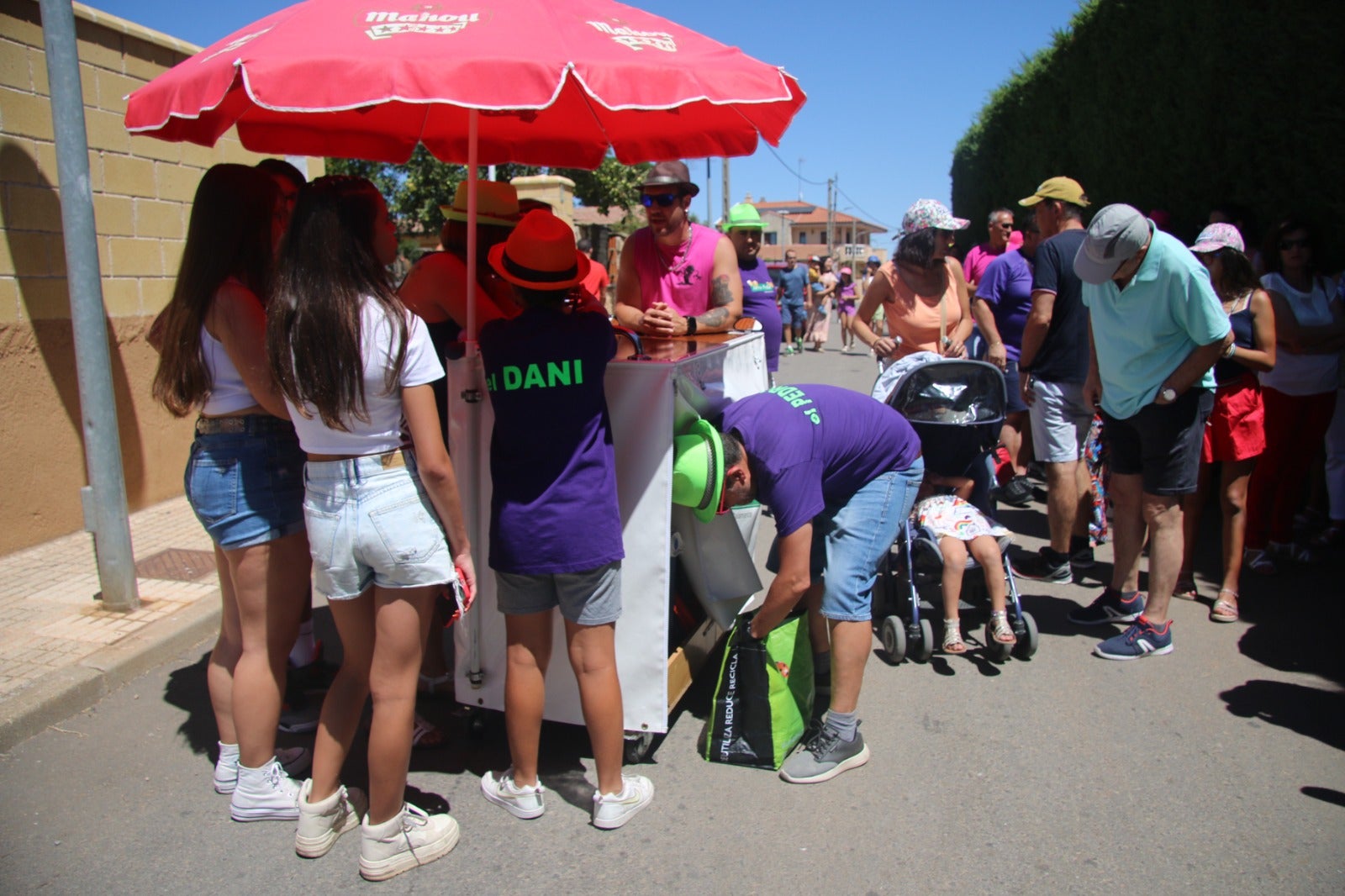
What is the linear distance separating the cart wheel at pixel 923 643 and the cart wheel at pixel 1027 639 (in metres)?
0.40

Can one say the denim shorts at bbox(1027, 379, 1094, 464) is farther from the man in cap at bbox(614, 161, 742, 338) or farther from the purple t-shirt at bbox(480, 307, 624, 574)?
the purple t-shirt at bbox(480, 307, 624, 574)

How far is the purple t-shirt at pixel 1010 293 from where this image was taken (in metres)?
6.40

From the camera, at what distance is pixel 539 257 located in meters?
2.82

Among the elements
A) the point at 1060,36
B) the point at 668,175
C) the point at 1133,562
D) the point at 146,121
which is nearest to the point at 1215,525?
the point at 1133,562

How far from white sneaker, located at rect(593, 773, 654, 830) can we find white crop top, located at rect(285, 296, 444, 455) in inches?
53.1

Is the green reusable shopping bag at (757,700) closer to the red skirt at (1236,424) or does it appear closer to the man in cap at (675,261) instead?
the man in cap at (675,261)

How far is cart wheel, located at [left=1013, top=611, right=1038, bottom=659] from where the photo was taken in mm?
4234

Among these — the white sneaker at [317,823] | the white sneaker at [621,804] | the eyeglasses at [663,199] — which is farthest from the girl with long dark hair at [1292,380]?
the white sneaker at [317,823]

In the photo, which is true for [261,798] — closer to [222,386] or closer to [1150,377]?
[222,386]

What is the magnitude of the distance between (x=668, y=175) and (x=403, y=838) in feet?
10.6

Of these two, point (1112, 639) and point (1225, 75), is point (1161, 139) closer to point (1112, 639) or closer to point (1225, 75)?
point (1225, 75)

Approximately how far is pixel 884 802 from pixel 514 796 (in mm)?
1256

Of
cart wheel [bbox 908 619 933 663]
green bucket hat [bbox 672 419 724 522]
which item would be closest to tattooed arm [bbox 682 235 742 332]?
green bucket hat [bbox 672 419 724 522]

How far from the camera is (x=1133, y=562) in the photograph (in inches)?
179
